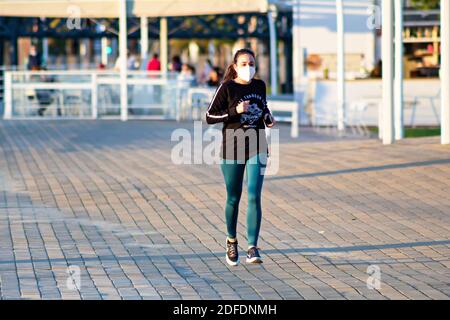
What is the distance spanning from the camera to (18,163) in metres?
18.0

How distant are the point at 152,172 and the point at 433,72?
11001mm

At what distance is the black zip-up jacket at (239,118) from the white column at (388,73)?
9.92m

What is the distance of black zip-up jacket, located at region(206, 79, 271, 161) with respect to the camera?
9.62 m

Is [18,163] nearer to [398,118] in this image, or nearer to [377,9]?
[398,118]

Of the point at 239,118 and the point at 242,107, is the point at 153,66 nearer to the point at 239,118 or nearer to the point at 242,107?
the point at 239,118

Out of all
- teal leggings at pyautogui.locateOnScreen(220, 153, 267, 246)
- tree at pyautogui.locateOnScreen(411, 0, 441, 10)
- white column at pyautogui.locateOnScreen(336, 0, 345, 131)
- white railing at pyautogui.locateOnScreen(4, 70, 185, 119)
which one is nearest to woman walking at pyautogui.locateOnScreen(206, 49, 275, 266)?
teal leggings at pyautogui.locateOnScreen(220, 153, 267, 246)

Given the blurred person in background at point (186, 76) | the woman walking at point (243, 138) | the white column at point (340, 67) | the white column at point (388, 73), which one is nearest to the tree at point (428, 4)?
the blurred person in background at point (186, 76)

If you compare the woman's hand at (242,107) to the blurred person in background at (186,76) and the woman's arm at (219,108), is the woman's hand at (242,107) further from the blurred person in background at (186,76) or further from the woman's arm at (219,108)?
the blurred person in background at (186,76)

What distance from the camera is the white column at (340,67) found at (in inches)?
908

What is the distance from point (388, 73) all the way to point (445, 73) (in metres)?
0.92

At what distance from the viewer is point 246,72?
9633mm

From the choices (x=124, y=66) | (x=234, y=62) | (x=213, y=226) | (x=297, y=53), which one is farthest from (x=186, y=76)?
(x=234, y=62)
